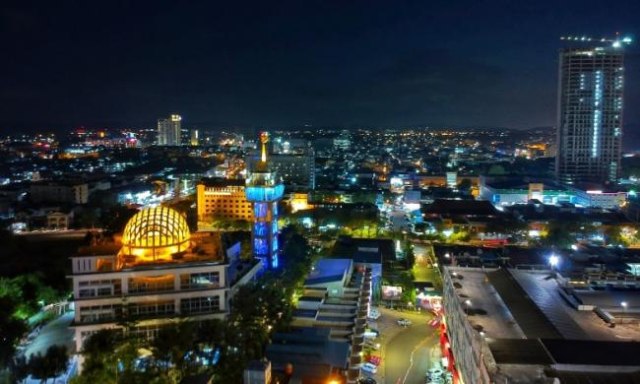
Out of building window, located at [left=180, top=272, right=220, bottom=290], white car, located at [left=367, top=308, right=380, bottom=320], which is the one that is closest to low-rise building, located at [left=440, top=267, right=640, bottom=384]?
white car, located at [left=367, top=308, right=380, bottom=320]

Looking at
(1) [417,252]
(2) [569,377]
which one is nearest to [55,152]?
(1) [417,252]

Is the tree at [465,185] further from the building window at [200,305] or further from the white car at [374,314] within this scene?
the building window at [200,305]

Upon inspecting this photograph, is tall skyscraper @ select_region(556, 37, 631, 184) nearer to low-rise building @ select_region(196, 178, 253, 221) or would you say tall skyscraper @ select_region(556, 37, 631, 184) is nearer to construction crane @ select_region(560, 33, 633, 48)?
construction crane @ select_region(560, 33, 633, 48)

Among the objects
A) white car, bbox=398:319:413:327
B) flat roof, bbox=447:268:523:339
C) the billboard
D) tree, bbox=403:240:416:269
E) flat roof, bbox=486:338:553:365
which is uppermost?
flat roof, bbox=486:338:553:365

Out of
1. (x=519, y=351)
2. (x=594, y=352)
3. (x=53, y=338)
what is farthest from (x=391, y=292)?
(x=53, y=338)

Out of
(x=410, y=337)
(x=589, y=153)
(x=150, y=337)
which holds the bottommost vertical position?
(x=410, y=337)

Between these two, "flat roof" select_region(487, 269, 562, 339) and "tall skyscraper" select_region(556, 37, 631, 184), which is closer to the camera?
"flat roof" select_region(487, 269, 562, 339)

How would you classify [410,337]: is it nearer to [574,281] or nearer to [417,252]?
[574,281]
